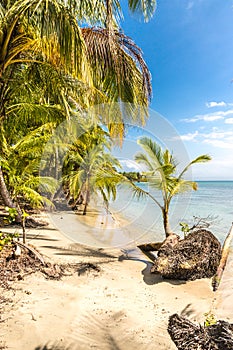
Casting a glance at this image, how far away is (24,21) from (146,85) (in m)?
2.87

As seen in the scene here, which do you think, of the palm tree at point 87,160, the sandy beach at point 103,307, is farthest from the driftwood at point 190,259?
the palm tree at point 87,160

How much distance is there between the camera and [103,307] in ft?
11.0

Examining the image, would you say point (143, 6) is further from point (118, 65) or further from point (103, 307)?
point (103, 307)

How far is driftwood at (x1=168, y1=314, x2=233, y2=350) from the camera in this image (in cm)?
186

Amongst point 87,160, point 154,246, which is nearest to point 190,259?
point 154,246

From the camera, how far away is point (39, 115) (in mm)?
7219

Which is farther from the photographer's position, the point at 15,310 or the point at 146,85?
the point at 146,85

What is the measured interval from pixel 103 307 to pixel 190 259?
2275mm

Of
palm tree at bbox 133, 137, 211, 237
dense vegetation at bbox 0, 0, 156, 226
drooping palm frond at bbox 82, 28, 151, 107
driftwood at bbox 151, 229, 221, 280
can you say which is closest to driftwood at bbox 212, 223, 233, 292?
driftwood at bbox 151, 229, 221, 280

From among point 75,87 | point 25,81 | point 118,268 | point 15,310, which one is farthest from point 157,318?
point 25,81

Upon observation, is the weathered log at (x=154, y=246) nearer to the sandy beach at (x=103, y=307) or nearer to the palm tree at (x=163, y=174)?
the palm tree at (x=163, y=174)

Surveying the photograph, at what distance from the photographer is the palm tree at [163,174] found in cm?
672

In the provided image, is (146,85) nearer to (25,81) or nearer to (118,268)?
(25,81)

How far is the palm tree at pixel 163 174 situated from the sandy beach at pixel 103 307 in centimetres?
207
